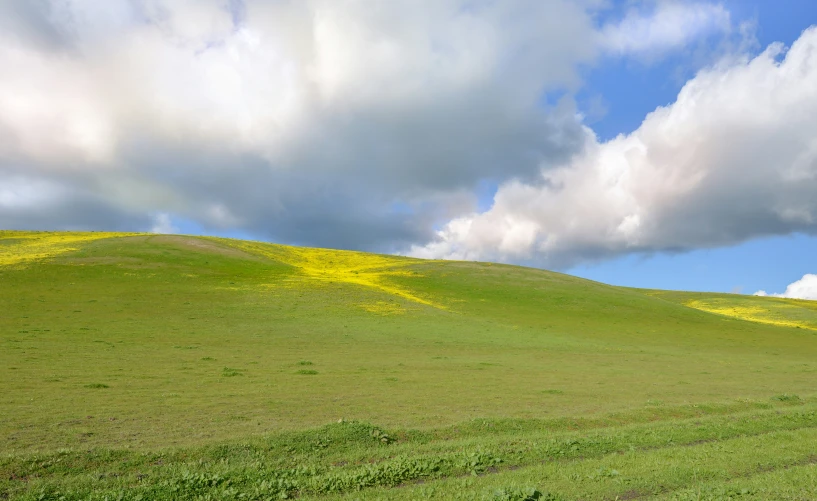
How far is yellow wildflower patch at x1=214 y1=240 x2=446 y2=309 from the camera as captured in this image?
68319 millimetres

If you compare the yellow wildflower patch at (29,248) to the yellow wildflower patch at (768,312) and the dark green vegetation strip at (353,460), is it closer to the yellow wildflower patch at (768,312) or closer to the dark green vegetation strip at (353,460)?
the dark green vegetation strip at (353,460)

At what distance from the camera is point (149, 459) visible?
12039 mm

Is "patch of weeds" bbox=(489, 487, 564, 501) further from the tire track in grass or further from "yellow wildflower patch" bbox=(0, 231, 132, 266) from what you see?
"yellow wildflower patch" bbox=(0, 231, 132, 266)

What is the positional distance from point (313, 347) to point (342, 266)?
58.1 metres

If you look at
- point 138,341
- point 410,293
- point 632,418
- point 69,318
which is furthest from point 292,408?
point 410,293

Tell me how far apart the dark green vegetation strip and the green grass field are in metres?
0.06

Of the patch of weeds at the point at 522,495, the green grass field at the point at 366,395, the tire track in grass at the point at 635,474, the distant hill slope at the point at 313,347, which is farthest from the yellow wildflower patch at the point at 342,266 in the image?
the patch of weeds at the point at 522,495

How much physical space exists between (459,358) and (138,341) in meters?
22.8

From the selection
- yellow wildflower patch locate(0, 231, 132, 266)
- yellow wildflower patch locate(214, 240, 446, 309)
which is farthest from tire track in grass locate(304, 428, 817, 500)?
yellow wildflower patch locate(0, 231, 132, 266)

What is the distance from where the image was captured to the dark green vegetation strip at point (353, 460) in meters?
10.4

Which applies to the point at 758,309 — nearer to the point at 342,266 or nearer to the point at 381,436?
the point at 342,266

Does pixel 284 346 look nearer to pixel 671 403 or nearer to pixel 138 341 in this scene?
pixel 138 341

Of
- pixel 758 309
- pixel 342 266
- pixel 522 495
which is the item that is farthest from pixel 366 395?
pixel 758 309

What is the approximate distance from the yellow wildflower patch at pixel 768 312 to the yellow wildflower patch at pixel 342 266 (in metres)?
55.1
